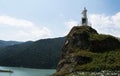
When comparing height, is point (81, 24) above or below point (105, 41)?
above

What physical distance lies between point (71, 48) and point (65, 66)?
9.53 meters

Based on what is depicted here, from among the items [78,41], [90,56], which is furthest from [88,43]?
[90,56]

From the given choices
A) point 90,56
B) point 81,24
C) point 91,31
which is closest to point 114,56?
point 90,56

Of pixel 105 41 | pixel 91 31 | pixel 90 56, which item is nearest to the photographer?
pixel 90 56

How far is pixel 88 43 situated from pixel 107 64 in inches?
676

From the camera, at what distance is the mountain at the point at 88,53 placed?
251 feet

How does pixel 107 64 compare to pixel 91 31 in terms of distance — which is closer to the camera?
→ pixel 107 64

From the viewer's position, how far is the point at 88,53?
8556 cm

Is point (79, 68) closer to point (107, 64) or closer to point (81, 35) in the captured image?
point (107, 64)

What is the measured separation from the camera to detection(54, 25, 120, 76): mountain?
76500mm

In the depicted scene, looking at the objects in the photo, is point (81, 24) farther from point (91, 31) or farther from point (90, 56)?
point (90, 56)

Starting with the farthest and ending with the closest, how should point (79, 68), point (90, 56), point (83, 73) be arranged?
point (90, 56), point (79, 68), point (83, 73)

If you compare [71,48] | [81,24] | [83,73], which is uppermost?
[81,24]

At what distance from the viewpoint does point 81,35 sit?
308 ft
